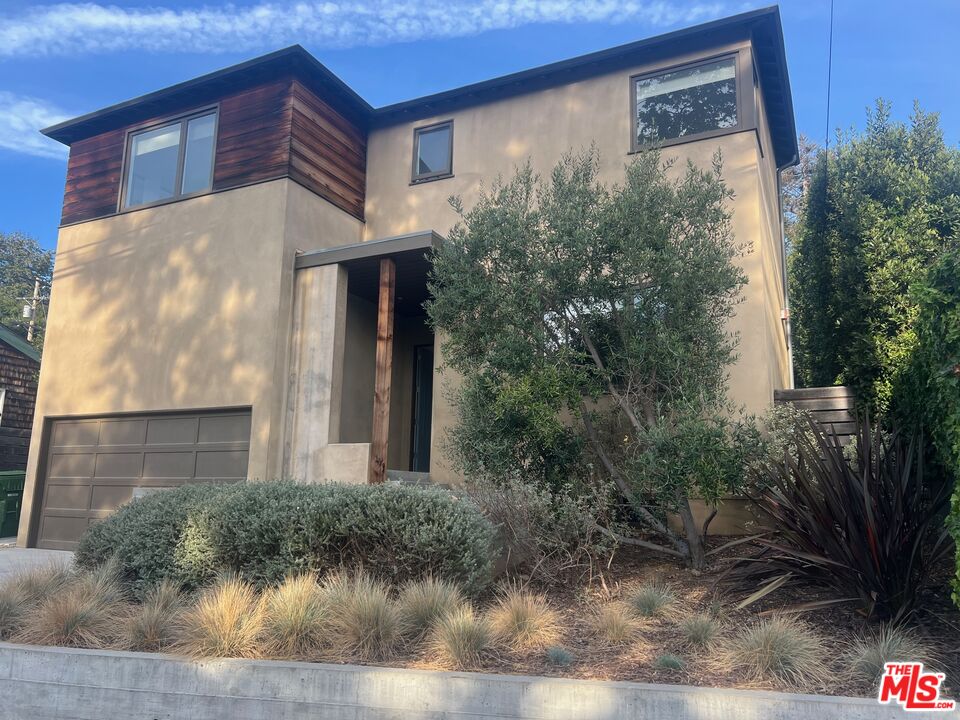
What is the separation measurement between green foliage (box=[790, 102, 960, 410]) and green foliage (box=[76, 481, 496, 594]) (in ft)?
17.0

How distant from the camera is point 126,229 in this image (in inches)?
459

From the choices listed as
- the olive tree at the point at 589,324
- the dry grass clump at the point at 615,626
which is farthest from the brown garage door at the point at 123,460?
the dry grass clump at the point at 615,626

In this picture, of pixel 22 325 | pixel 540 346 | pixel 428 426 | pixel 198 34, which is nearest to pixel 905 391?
pixel 540 346

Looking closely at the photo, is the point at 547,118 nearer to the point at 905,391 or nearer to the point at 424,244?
the point at 424,244

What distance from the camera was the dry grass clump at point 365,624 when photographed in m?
4.69

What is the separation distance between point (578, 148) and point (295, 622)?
25.3 ft

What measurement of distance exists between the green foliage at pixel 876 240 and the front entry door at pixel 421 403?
6.03 metres

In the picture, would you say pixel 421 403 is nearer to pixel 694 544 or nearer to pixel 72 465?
pixel 72 465

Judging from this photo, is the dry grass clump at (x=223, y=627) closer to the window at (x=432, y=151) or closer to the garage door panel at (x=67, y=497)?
the garage door panel at (x=67, y=497)

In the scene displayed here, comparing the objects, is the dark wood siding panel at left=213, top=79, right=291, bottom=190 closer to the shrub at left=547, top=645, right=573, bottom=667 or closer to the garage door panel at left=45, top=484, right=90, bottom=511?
the garage door panel at left=45, top=484, right=90, bottom=511

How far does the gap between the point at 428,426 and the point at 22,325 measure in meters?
26.1

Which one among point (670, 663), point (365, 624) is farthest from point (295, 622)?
point (670, 663)

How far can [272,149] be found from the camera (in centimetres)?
1062
